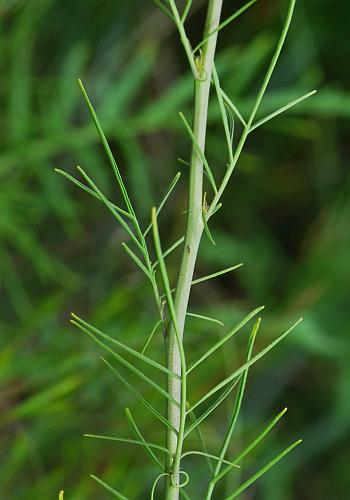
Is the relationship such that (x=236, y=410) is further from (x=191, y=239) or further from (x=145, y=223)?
(x=145, y=223)

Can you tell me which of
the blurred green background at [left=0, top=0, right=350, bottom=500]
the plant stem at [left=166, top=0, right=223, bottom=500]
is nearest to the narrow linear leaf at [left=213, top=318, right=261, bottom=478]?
the plant stem at [left=166, top=0, right=223, bottom=500]

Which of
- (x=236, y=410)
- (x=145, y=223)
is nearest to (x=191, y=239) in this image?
(x=236, y=410)

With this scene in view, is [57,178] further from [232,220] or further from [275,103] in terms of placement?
[232,220]

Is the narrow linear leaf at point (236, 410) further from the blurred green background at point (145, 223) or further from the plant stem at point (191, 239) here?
the blurred green background at point (145, 223)

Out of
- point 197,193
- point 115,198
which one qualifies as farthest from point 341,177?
point 197,193

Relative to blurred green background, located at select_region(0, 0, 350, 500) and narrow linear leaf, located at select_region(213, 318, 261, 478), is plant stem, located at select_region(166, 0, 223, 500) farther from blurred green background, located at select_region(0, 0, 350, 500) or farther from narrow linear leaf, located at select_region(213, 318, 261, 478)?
blurred green background, located at select_region(0, 0, 350, 500)

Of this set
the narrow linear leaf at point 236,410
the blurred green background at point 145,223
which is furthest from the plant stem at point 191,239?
the blurred green background at point 145,223
